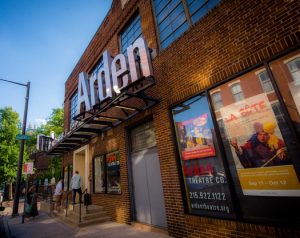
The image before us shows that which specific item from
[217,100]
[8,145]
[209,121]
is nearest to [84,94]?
[209,121]

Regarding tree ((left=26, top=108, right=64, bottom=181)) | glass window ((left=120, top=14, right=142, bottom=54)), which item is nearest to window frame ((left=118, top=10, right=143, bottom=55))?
glass window ((left=120, top=14, right=142, bottom=54))

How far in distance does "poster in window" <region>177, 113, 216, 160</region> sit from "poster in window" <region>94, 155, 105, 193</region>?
5.26 m

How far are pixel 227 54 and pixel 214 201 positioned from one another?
349cm

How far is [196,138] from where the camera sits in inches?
204

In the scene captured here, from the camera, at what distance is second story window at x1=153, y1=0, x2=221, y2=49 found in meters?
5.84

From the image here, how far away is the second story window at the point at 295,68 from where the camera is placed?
356 centimetres

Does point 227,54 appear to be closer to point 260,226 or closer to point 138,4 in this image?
point 260,226

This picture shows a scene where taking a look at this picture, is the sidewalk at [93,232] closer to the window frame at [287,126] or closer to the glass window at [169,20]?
the window frame at [287,126]

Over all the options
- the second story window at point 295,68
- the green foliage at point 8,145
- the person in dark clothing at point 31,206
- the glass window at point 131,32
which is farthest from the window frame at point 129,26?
the green foliage at point 8,145

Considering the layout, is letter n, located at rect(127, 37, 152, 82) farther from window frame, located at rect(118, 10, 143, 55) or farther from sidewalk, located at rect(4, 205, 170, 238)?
sidewalk, located at rect(4, 205, 170, 238)

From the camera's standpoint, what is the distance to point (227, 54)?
15.5ft

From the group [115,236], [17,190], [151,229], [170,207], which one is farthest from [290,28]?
[17,190]

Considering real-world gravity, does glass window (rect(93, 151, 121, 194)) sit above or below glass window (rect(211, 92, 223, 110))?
below

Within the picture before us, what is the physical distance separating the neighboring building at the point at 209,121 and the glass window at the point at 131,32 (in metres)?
0.09
